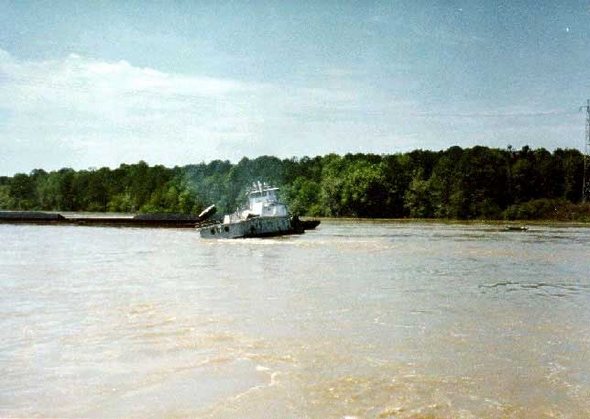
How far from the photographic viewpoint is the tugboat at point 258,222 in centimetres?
6116

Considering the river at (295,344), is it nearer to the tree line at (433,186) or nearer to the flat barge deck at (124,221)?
the flat barge deck at (124,221)

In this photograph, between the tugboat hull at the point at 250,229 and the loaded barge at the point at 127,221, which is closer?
the tugboat hull at the point at 250,229

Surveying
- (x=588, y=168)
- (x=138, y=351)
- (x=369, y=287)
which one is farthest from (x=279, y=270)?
(x=588, y=168)

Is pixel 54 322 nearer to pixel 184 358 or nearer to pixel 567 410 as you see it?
pixel 184 358

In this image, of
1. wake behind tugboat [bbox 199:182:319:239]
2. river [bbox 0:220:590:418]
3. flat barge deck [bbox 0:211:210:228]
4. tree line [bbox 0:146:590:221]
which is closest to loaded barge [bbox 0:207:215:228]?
flat barge deck [bbox 0:211:210:228]

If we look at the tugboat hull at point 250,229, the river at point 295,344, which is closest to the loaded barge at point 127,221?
the tugboat hull at point 250,229

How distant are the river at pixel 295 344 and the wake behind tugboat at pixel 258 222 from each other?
1238 inches

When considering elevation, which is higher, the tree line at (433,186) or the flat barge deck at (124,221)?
the tree line at (433,186)

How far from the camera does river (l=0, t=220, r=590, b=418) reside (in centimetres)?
1036

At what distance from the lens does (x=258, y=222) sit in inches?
Result: 2424

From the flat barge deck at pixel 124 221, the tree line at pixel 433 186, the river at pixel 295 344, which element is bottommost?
the river at pixel 295 344

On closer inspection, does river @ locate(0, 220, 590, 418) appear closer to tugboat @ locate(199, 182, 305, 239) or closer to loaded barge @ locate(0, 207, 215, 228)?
tugboat @ locate(199, 182, 305, 239)

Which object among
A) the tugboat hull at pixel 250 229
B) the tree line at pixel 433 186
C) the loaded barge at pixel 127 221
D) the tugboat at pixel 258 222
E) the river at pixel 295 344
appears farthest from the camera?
the tree line at pixel 433 186

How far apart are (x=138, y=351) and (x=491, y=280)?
18.1 metres
